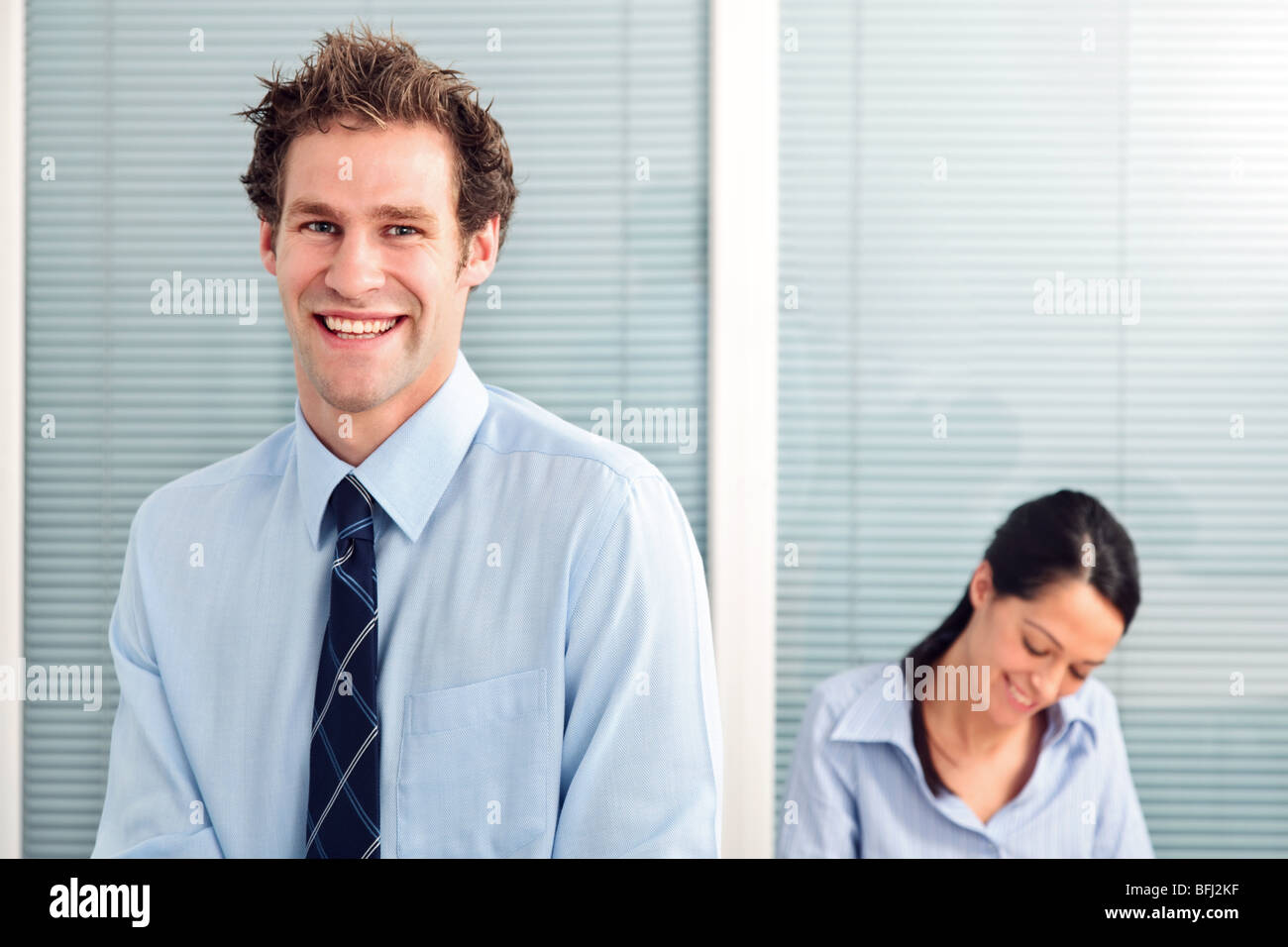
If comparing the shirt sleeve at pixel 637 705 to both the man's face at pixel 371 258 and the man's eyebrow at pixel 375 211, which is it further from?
the man's eyebrow at pixel 375 211

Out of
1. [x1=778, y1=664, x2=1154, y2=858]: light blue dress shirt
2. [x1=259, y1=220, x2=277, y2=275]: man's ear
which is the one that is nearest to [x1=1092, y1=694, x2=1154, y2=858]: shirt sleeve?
[x1=778, y1=664, x2=1154, y2=858]: light blue dress shirt

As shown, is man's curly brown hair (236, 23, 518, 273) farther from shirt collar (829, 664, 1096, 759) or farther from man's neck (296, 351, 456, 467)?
shirt collar (829, 664, 1096, 759)

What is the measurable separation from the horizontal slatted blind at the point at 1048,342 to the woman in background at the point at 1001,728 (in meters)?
0.04

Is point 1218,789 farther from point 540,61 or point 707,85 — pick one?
point 540,61

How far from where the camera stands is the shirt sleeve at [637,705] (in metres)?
1.16

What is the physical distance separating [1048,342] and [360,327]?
1116 millimetres

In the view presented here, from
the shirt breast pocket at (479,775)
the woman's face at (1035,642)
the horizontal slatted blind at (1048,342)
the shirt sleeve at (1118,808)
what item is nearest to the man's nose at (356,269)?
the shirt breast pocket at (479,775)

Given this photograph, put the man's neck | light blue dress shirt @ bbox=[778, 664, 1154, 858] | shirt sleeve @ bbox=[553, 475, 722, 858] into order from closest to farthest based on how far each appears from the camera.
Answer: shirt sleeve @ bbox=[553, 475, 722, 858], the man's neck, light blue dress shirt @ bbox=[778, 664, 1154, 858]

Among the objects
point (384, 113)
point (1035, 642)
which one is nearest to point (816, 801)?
point (1035, 642)

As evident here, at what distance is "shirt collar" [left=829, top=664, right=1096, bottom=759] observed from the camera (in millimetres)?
Answer: 1520

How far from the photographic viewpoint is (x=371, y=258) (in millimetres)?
1229

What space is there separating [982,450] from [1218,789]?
0.71 metres

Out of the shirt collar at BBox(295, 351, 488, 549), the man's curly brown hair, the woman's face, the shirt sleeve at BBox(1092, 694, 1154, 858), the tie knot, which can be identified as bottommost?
the shirt sleeve at BBox(1092, 694, 1154, 858)

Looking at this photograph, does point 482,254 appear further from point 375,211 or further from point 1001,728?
point 1001,728
